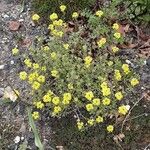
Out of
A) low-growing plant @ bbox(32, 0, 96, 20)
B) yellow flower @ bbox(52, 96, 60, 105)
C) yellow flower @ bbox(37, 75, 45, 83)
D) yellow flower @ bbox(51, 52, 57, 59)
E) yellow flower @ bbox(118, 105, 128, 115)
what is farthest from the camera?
low-growing plant @ bbox(32, 0, 96, 20)

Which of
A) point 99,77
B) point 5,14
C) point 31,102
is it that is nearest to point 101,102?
point 99,77

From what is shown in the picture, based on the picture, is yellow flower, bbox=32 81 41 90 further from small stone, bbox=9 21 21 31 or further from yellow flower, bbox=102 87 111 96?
small stone, bbox=9 21 21 31

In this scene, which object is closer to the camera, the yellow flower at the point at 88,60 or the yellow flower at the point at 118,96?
the yellow flower at the point at 118,96

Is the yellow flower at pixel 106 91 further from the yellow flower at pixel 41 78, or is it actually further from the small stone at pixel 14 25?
the small stone at pixel 14 25

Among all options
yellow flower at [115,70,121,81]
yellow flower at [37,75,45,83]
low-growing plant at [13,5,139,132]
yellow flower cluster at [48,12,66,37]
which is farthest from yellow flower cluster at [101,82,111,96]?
yellow flower cluster at [48,12,66,37]

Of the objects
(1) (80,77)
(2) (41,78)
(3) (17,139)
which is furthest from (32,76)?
(3) (17,139)

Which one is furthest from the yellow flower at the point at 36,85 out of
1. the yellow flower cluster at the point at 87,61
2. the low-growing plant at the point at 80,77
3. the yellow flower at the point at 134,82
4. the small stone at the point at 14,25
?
the small stone at the point at 14,25

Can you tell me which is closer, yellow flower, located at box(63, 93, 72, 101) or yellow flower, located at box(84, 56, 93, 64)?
yellow flower, located at box(63, 93, 72, 101)

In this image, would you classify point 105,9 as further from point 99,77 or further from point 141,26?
point 99,77
